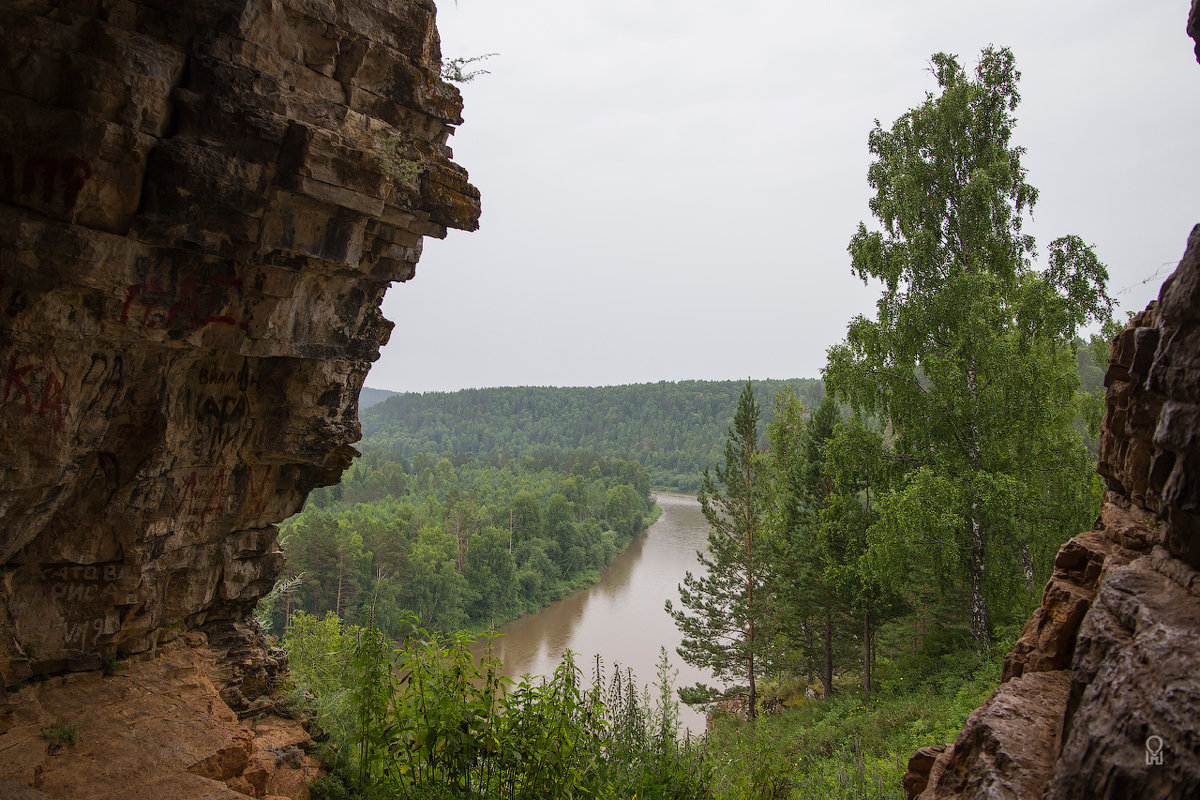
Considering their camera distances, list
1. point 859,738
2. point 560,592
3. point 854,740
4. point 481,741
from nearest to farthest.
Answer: point 481,741 < point 854,740 < point 859,738 < point 560,592

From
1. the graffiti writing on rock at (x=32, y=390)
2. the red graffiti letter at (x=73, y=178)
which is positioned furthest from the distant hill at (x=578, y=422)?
the red graffiti letter at (x=73, y=178)

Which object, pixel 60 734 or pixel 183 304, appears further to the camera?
pixel 183 304

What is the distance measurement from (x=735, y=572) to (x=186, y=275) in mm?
16621

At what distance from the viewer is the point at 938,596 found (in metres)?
12.8

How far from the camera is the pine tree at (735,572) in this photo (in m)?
17.7

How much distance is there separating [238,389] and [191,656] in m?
3.03

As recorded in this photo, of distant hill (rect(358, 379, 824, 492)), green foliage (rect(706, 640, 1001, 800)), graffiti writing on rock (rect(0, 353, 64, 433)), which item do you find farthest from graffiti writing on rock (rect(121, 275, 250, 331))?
distant hill (rect(358, 379, 824, 492))

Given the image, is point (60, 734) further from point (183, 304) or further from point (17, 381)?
A: point (183, 304)

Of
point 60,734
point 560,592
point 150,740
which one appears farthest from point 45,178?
point 560,592

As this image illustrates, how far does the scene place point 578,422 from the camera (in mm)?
134250

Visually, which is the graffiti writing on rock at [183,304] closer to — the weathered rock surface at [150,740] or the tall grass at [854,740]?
the weathered rock surface at [150,740]

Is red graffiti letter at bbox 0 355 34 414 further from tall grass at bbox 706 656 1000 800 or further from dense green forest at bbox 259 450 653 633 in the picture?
dense green forest at bbox 259 450 653 633

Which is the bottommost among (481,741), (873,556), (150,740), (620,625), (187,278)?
(620,625)

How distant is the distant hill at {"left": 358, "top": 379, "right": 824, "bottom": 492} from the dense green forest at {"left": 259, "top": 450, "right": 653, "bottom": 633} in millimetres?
41253
